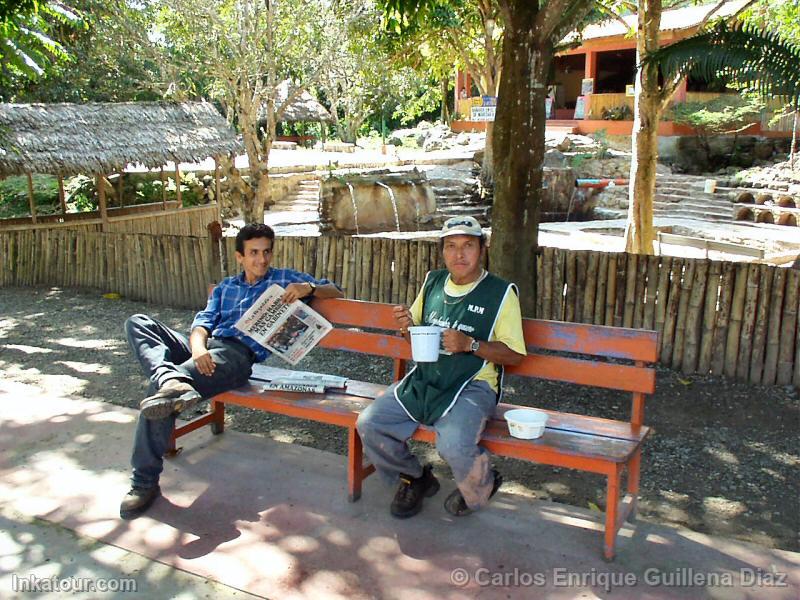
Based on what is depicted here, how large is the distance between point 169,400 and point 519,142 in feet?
11.5

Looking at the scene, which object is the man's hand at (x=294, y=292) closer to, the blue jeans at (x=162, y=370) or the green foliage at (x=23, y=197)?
the blue jeans at (x=162, y=370)

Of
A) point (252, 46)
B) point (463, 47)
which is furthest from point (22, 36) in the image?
point (463, 47)

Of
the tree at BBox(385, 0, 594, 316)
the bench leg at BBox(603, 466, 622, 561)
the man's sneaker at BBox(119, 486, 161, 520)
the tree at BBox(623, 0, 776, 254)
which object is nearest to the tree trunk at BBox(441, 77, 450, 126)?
the tree at BBox(623, 0, 776, 254)

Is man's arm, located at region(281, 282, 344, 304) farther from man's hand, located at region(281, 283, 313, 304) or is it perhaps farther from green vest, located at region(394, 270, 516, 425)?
green vest, located at region(394, 270, 516, 425)

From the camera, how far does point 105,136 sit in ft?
43.5

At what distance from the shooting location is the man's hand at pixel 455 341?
351cm

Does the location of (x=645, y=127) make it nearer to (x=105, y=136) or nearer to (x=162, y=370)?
(x=162, y=370)

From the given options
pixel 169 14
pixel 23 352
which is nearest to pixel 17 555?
pixel 23 352

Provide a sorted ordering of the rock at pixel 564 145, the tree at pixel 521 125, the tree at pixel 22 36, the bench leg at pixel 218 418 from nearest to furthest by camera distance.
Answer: the bench leg at pixel 218 418
the tree at pixel 521 125
the tree at pixel 22 36
the rock at pixel 564 145

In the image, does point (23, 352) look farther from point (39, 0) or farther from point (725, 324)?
point (725, 324)

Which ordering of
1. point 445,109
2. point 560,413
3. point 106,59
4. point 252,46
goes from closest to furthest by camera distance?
point 560,413, point 252,46, point 106,59, point 445,109

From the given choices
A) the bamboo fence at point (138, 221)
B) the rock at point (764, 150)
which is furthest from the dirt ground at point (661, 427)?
the rock at point (764, 150)

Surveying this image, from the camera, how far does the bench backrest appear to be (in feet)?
11.7

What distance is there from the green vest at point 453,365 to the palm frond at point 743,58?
12.6 feet
